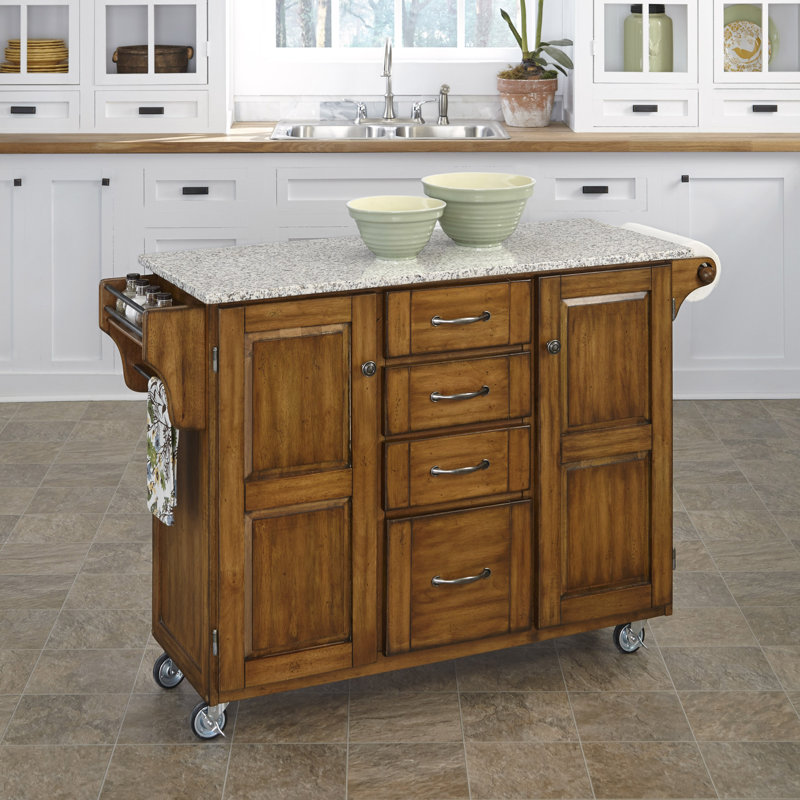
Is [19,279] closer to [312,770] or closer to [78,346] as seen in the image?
[78,346]

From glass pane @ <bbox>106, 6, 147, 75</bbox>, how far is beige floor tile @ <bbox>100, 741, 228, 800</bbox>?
3.14 metres

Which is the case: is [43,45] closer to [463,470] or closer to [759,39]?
[759,39]

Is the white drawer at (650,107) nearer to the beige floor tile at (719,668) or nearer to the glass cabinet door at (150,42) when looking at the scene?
the glass cabinet door at (150,42)

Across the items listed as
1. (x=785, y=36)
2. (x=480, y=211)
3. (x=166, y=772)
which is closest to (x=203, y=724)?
(x=166, y=772)

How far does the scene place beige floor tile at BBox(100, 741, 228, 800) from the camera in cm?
241

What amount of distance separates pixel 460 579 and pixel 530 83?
9.45 feet

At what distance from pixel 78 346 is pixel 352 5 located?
1.90 meters


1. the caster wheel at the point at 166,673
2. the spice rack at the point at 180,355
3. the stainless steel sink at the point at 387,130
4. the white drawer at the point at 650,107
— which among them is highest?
the white drawer at the point at 650,107

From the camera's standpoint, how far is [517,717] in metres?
2.68

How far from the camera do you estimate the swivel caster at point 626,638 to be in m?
2.93

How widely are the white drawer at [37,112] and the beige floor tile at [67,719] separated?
2.78m

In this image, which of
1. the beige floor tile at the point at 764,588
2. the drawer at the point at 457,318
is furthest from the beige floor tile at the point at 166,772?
the beige floor tile at the point at 764,588

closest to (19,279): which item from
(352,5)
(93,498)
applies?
(93,498)

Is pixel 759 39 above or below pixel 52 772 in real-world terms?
above
